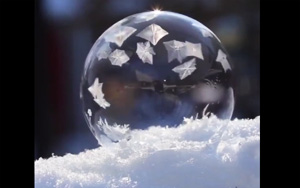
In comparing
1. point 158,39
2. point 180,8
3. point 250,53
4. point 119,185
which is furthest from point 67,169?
point 250,53

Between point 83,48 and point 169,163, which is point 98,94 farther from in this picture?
point 83,48

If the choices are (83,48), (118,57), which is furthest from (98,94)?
(83,48)

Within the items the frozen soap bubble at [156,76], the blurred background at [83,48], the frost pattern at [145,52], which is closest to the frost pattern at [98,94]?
the frozen soap bubble at [156,76]

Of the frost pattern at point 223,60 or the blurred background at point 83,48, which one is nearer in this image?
the frost pattern at point 223,60

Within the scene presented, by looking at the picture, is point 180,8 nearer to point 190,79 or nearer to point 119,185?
point 190,79

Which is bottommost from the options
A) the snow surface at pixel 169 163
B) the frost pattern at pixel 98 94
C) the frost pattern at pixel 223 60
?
the snow surface at pixel 169 163

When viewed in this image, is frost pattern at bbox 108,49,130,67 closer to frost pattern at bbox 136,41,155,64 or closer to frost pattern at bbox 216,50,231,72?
frost pattern at bbox 136,41,155,64

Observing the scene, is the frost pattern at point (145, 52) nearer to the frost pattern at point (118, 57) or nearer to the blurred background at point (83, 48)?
the frost pattern at point (118, 57)
